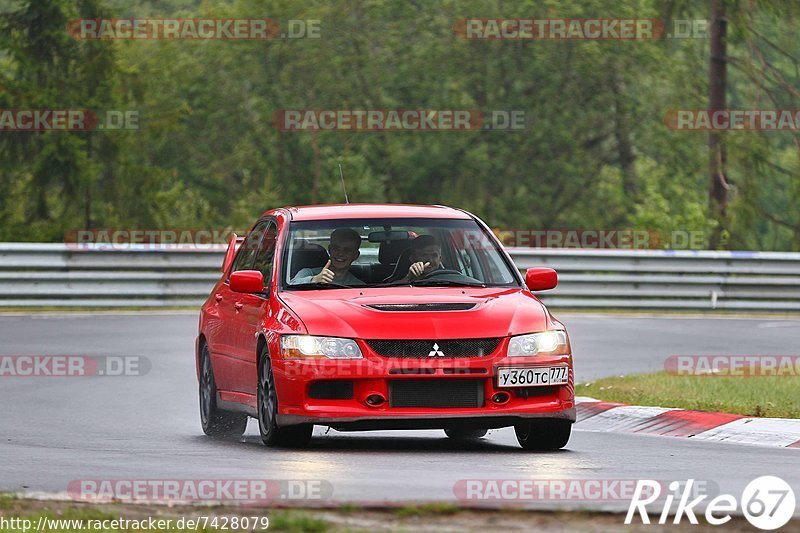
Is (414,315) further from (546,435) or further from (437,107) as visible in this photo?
(437,107)

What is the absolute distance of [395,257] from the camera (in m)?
11.7

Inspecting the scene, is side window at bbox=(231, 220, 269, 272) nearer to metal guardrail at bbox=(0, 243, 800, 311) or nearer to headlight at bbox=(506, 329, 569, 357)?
headlight at bbox=(506, 329, 569, 357)

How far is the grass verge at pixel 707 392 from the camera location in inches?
525

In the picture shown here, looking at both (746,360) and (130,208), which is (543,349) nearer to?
(746,360)

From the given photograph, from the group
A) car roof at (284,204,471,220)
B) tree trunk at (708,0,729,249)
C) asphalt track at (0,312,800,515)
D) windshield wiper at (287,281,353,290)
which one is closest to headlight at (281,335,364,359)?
asphalt track at (0,312,800,515)

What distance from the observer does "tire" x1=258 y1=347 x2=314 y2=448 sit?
10672mm

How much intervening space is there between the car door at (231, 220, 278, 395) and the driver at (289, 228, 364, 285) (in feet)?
0.87

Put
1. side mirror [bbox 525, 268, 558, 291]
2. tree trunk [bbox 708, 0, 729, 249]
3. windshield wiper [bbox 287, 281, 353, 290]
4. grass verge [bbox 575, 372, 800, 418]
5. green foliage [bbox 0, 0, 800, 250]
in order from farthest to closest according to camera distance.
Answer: green foliage [bbox 0, 0, 800, 250] → tree trunk [bbox 708, 0, 729, 249] → grass verge [bbox 575, 372, 800, 418] → side mirror [bbox 525, 268, 558, 291] → windshield wiper [bbox 287, 281, 353, 290]

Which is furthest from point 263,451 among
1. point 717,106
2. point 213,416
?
point 717,106

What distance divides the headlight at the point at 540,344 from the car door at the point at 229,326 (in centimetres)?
209

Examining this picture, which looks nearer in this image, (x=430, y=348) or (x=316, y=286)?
(x=430, y=348)

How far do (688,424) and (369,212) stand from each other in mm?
2760

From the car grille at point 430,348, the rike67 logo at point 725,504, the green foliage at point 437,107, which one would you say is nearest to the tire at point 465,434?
the car grille at point 430,348

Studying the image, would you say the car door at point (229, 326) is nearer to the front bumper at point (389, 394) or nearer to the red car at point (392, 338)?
the red car at point (392, 338)
